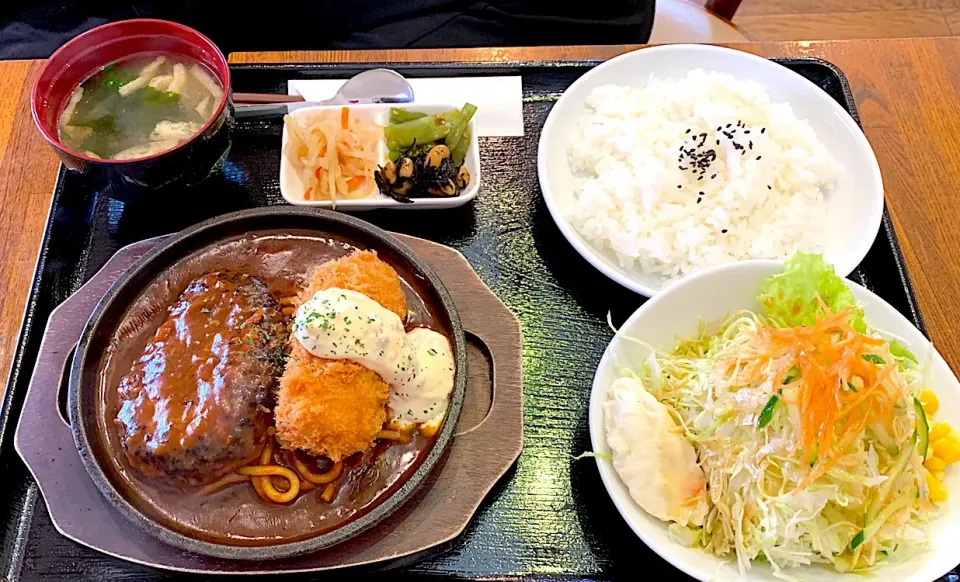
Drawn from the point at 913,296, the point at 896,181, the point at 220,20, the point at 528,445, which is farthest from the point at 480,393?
the point at 220,20

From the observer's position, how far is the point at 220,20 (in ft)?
9.59

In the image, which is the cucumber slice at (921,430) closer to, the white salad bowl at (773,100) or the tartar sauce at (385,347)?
the white salad bowl at (773,100)

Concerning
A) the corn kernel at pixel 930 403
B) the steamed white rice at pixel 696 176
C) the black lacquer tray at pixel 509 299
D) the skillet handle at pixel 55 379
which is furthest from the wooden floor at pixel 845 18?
the skillet handle at pixel 55 379

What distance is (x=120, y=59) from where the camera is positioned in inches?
87.6

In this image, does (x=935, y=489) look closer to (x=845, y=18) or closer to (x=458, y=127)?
(x=458, y=127)

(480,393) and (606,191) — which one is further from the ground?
(606,191)

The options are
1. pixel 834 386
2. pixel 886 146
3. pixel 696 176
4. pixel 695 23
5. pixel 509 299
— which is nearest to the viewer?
pixel 834 386

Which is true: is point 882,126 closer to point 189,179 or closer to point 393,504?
point 393,504

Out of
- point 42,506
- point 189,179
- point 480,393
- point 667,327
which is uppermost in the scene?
point 189,179

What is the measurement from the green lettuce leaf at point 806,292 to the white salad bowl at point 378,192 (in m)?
0.93

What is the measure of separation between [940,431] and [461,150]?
60.6 inches

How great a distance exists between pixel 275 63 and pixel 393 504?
1.70 m

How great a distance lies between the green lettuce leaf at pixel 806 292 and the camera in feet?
5.98

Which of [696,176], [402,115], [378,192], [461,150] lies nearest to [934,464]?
[696,176]
